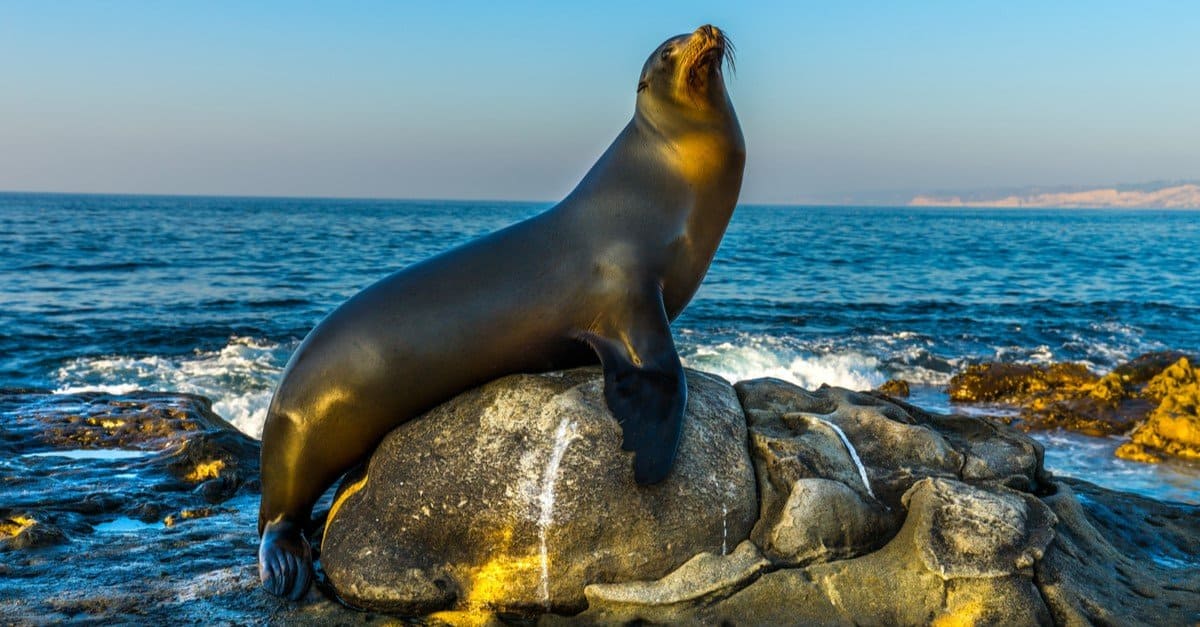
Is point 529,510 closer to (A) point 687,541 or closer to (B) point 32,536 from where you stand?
(A) point 687,541

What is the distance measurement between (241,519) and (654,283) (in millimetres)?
2840

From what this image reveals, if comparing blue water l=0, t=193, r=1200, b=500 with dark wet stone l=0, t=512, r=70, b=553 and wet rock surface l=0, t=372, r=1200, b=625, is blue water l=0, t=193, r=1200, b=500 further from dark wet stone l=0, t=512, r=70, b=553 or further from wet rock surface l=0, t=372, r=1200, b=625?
dark wet stone l=0, t=512, r=70, b=553

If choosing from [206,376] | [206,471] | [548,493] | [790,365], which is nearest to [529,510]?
[548,493]

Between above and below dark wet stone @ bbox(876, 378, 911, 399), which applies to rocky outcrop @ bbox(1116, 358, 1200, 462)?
above

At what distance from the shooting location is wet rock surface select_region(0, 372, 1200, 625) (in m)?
4.18

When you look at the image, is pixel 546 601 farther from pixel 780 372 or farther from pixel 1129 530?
pixel 780 372

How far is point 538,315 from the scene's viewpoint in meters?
4.80

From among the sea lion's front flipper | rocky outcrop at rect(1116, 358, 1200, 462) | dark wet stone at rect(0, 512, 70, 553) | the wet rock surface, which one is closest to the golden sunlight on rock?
dark wet stone at rect(0, 512, 70, 553)

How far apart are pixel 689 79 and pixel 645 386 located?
1.56 meters

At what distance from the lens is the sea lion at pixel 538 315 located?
4672 millimetres

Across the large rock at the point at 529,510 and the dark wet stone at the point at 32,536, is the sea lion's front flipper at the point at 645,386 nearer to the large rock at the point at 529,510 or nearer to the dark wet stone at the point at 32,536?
the large rock at the point at 529,510

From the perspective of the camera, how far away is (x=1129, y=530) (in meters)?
5.53

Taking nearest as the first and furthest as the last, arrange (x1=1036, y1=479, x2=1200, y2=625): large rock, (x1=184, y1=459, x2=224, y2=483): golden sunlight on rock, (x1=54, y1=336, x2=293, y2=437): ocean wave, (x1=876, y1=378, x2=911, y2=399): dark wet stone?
1. (x1=1036, y1=479, x2=1200, y2=625): large rock
2. (x1=184, y1=459, x2=224, y2=483): golden sunlight on rock
3. (x1=54, y1=336, x2=293, y2=437): ocean wave
4. (x1=876, y1=378, x2=911, y2=399): dark wet stone

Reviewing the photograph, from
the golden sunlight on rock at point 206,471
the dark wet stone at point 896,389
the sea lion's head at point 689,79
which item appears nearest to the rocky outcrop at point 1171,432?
the dark wet stone at point 896,389
